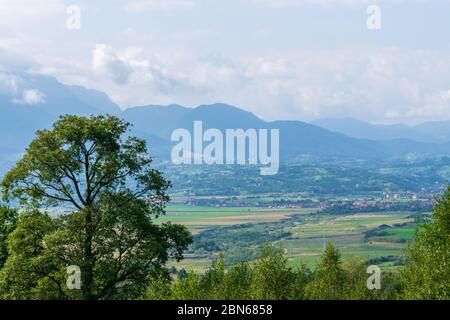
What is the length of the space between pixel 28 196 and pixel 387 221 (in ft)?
416

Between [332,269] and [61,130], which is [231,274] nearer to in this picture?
[332,269]

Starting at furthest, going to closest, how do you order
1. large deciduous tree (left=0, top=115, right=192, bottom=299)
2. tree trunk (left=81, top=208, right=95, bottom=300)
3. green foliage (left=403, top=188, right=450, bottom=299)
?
green foliage (left=403, top=188, right=450, bottom=299) < large deciduous tree (left=0, top=115, right=192, bottom=299) < tree trunk (left=81, top=208, right=95, bottom=300)

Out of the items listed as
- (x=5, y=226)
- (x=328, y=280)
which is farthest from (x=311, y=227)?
(x=5, y=226)

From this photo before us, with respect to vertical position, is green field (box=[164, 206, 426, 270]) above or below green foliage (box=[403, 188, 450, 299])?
below

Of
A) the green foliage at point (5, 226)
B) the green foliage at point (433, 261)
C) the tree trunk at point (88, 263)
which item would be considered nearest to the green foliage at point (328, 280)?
the green foliage at point (433, 261)

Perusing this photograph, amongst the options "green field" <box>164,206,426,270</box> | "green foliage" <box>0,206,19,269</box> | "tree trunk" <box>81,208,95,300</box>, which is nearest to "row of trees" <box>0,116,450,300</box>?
"tree trunk" <box>81,208,95,300</box>

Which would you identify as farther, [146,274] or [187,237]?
[187,237]

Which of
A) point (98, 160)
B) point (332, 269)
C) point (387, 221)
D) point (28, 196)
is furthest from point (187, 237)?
point (387, 221)

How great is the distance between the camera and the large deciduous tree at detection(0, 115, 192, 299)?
33.4 meters

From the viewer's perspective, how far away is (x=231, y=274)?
38.8 m

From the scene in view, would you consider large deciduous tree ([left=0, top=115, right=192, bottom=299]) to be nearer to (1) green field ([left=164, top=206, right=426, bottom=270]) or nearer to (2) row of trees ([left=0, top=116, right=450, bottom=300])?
(2) row of trees ([left=0, top=116, right=450, bottom=300])

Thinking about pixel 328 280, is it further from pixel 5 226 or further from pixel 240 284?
pixel 5 226

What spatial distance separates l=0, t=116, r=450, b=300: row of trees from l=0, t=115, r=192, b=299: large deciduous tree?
6cm
